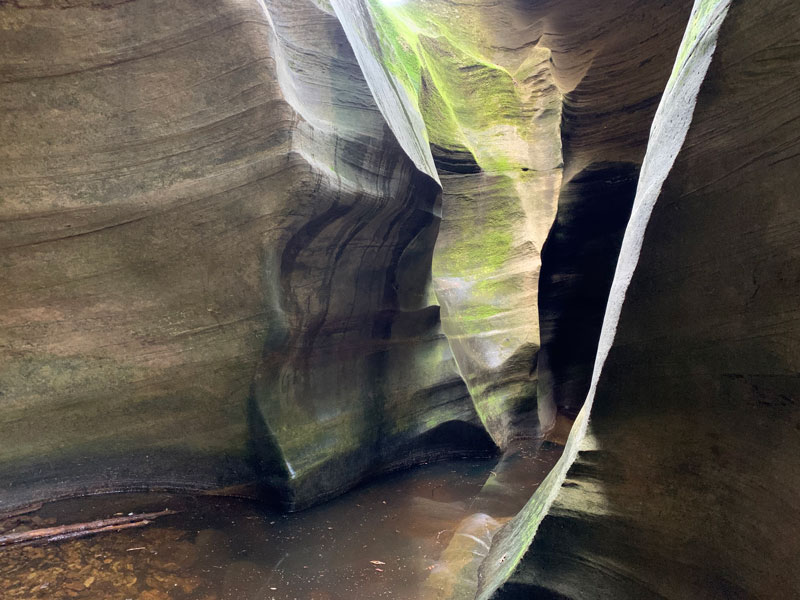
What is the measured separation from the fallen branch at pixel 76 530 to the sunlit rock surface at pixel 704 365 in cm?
258

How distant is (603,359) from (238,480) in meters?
3.05

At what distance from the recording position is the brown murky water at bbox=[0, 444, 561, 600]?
2.96 m

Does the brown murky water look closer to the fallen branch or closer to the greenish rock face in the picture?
the fallen branch

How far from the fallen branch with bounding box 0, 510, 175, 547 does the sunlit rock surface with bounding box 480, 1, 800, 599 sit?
2.58m

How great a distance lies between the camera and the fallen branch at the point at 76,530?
10.5 ft

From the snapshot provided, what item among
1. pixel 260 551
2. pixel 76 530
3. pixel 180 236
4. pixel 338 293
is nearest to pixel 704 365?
pixel 338 293

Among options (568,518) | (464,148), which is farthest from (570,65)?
(568,518)

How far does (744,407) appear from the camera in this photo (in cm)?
208

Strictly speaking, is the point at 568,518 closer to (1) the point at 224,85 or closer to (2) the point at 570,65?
(1) the point at 224,85

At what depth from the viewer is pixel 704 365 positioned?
2203 mm

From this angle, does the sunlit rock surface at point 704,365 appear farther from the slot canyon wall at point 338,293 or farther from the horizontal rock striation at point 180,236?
the horizontal rock striation at point 180,236

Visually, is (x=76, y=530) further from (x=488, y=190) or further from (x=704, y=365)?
(x=488, y=190)

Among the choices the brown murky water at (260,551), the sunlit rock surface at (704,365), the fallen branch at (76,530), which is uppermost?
the sunlit rock surface at (704,365)

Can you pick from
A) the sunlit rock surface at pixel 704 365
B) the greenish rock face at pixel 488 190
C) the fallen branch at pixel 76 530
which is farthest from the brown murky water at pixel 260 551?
the greenish rock face at pixel 488 190
